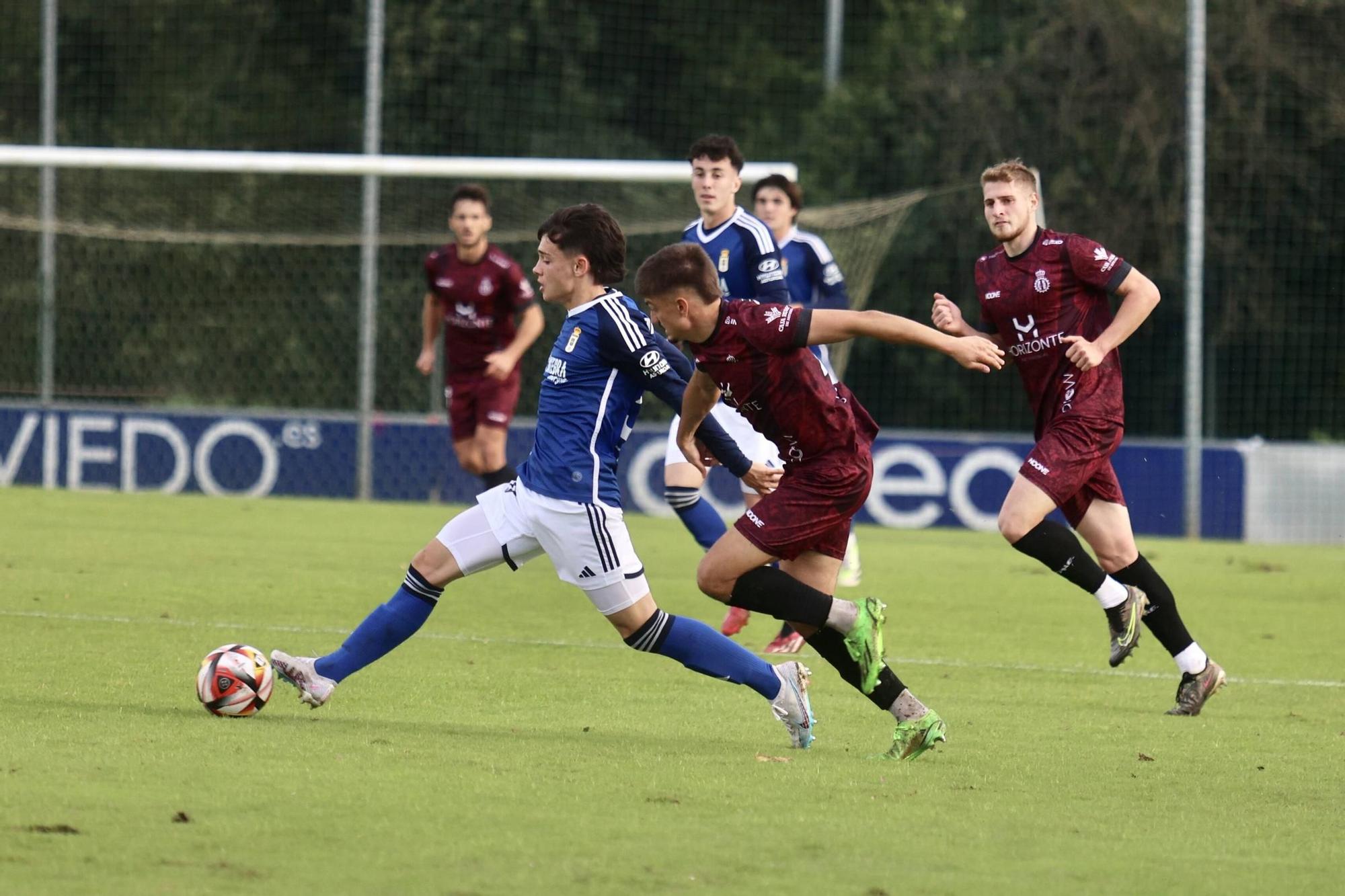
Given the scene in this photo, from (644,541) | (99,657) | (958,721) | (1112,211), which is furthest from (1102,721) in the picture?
(1112,211)

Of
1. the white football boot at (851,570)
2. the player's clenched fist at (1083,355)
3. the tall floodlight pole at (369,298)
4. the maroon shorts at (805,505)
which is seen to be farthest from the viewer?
the tall floodlight pole at (369,298)

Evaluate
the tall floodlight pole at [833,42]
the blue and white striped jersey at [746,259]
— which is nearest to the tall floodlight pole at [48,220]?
the tall floodlight pole at [833,42]

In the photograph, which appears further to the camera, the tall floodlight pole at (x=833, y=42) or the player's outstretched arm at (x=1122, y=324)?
the tall floodlight pole at (x=833, y=42)

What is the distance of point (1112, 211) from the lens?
20.0 meters

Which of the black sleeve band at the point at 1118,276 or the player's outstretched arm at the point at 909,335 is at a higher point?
the black sleeve band at the point at 1118,276

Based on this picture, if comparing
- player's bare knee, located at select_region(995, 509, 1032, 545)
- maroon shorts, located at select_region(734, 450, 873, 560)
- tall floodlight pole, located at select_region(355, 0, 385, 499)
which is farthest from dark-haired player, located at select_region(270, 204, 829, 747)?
tall floodlight pole, located at select_region(355, 0, 385, 499)

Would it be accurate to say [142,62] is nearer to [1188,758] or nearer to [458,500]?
[458,500]

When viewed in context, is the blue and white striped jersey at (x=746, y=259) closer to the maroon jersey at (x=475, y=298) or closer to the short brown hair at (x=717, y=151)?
the short brown hair at (x=717, y=151)

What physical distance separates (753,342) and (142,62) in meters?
19.9

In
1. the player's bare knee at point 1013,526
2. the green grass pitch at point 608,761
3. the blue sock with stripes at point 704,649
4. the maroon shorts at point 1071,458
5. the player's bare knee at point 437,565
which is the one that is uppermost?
the maroon shorts at point 1071,458

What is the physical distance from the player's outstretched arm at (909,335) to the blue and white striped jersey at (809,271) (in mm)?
4168

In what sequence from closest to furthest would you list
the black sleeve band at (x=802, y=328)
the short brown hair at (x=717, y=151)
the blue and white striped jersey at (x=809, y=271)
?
1. the black sleeve band at (x=802, y=328)
2. the short brown hair at (x=717, y=151)
3. the blue and white striped jersey at (x=809, y=271)

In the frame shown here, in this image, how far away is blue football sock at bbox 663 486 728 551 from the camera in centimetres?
863

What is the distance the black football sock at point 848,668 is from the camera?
5539 millimetres
